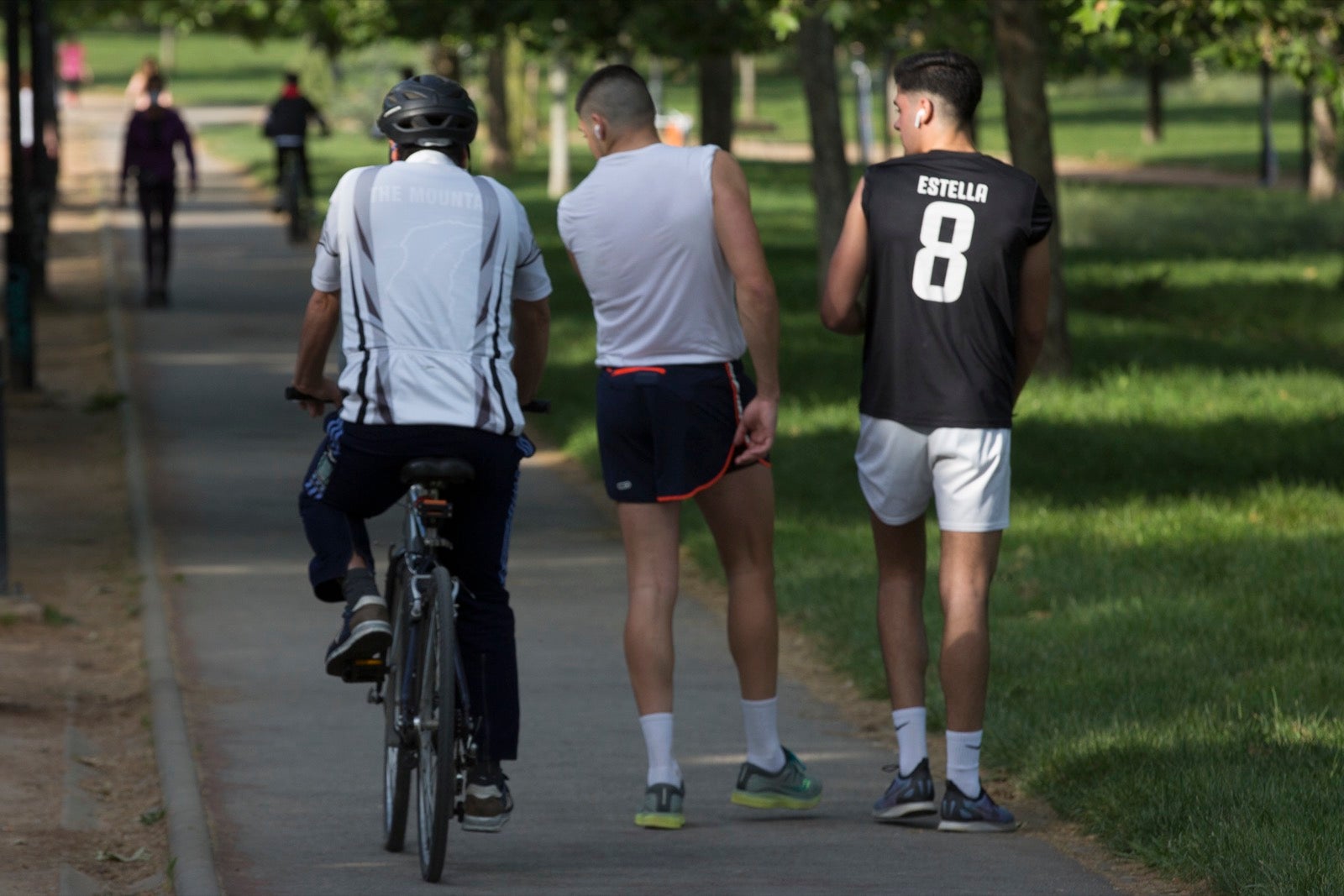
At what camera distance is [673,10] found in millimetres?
20875

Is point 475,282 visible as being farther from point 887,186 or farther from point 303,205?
point 303,205

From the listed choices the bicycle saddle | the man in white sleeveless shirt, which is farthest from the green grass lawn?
the bicycle saddle

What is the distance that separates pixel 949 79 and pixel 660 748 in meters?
1.89

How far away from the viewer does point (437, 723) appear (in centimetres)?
504

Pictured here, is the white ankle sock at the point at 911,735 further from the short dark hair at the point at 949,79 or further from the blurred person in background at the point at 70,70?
the blurred person in background at the point at 70,70

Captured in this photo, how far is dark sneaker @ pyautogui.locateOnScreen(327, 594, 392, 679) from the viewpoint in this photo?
518 cm

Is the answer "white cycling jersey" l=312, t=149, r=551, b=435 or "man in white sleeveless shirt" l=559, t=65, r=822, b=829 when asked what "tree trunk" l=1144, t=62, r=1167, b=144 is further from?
"white cycling jersey" l=312, t=149, r=551, b=435

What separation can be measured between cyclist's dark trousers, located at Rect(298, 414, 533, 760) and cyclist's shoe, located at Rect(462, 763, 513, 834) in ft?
0.16

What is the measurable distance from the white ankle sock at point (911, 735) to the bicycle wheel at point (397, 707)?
1.31 meters

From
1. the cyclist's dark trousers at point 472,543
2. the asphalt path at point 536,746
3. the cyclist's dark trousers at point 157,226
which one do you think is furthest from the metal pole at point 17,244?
the cyclist's dark trousers at point 472,543

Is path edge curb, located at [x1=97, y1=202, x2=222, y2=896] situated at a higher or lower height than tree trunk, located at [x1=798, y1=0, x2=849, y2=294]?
lower

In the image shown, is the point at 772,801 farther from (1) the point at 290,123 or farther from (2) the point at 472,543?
(1) the point at 290,123

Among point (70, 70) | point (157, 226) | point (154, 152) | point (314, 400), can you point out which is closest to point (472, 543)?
point (314, 400)

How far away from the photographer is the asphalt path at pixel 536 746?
5449 mm
